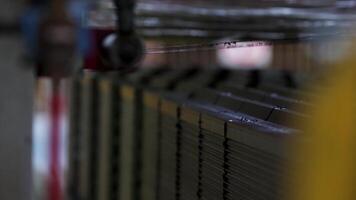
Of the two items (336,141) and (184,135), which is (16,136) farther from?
(336,141)

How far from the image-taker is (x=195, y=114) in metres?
5.10

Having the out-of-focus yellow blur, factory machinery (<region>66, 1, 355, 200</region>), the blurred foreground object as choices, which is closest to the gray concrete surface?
factory machinery (<region>66, 1, 355, 200</region>)

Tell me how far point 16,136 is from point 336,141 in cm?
578

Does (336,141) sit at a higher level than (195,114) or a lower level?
higher

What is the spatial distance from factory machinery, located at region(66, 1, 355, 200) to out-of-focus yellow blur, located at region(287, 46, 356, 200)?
224mm

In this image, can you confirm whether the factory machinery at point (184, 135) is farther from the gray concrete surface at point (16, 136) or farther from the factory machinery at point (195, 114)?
the gray concrete surface at point (16, 136)

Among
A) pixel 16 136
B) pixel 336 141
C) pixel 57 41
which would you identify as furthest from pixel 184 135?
pixel 336 141

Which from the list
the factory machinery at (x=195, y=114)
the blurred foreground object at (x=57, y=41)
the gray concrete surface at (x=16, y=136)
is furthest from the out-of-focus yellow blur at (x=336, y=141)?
the gray concrete surface at (x=16, y=136)

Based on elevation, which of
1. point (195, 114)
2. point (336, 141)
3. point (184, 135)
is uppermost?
point (336, 141)

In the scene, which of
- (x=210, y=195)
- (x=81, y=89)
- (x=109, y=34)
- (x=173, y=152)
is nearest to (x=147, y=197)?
(x=173, y=152)

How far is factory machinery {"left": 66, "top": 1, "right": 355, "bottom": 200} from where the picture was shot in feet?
12.7

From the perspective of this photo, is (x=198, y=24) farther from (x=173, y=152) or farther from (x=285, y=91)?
(x=173, y=152)

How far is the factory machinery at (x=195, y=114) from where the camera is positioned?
3.88 metres

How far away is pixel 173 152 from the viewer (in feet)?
19.1
